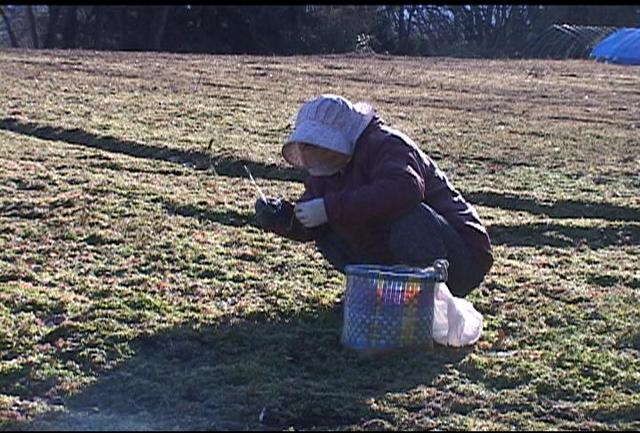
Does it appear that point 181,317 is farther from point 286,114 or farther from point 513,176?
point 286,114

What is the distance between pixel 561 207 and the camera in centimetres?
742

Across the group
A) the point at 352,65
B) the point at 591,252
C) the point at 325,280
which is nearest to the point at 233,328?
the point at 325,280

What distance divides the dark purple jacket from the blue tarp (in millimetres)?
23855

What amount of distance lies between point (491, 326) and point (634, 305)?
70cm

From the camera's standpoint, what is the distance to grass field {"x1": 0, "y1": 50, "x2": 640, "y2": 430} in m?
3.64

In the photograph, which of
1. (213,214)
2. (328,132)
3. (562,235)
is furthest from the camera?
(213,214)

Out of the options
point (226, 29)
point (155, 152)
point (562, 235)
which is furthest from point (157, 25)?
point (562, 235)

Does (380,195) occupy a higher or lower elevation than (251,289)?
higher

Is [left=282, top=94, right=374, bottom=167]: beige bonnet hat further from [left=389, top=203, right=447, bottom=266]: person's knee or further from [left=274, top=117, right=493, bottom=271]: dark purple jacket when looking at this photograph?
[left=389, top=203, right=447, bottom=266]: person's knee

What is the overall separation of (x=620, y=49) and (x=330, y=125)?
2613 centimetres

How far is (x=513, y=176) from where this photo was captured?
866cm

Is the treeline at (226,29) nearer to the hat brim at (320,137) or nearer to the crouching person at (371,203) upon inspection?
the crouching person at (371,203)

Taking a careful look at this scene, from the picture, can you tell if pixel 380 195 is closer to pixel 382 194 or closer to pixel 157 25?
pixel 382 194

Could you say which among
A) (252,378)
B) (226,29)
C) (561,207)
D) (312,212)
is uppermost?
(312,212)
